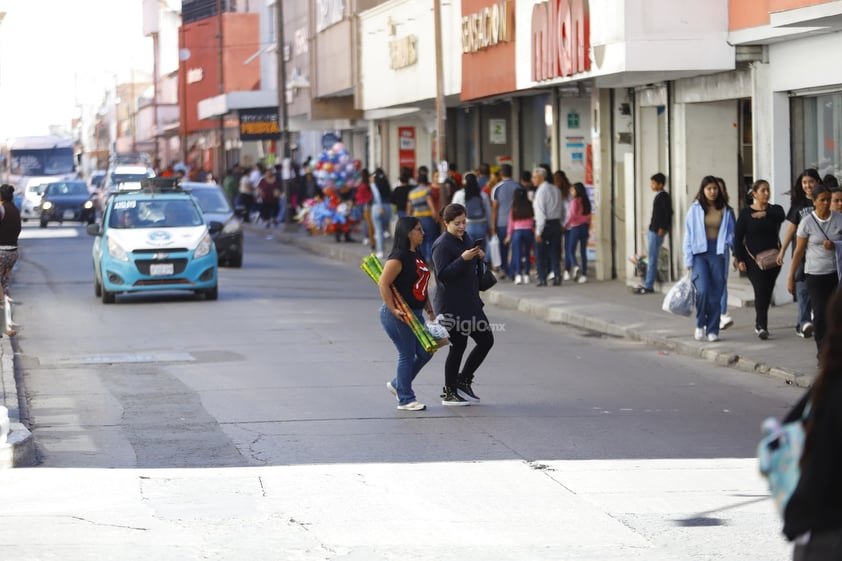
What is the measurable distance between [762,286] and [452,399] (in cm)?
526

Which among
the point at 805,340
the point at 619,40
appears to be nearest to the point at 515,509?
the point at 805,340

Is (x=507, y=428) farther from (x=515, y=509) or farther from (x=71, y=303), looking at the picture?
(x=71, y=303)

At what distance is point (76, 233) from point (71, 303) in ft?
75.5

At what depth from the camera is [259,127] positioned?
53812 mm

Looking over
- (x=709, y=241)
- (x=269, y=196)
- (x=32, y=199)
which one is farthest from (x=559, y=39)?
(x=32, y=199)

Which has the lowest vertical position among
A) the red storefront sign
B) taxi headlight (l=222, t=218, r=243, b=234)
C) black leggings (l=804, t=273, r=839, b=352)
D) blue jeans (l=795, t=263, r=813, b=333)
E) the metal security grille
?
blue jeans (l=795, t=263, r=813, b=333)

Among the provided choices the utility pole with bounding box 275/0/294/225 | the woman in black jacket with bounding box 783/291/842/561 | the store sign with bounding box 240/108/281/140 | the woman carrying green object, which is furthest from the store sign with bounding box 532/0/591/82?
the store sign with bounding box 240/108/281/140

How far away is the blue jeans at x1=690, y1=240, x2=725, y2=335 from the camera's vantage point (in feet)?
53.1

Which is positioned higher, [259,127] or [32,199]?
[259,127]

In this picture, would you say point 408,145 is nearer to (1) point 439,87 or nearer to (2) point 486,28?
(1) point 439,87

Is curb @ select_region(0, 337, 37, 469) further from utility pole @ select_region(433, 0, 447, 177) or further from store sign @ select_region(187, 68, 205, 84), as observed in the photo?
store sign @ select_region(187, 68, 205, 84)

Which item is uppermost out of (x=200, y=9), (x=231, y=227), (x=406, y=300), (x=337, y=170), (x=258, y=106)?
(x=200, y=9)

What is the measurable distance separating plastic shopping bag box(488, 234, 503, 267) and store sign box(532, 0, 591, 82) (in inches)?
110

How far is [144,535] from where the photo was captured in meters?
7.77
